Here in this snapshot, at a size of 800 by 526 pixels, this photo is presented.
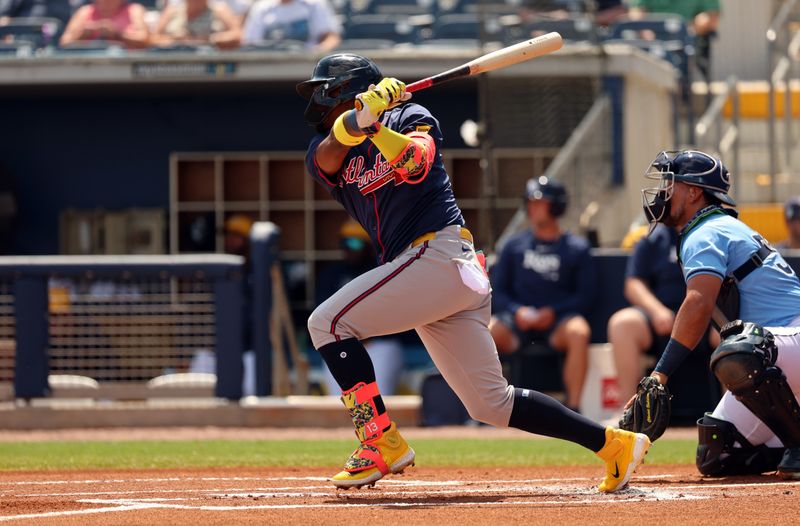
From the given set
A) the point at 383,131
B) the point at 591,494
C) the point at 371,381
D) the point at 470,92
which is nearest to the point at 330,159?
the point at 383,131

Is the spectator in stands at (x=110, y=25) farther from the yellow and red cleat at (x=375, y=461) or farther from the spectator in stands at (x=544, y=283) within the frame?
the yellow and red cleat at (x=375, y=461)

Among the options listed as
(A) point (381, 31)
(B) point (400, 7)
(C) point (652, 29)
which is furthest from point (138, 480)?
(B) point (400, 7)

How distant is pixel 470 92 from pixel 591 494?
844cm

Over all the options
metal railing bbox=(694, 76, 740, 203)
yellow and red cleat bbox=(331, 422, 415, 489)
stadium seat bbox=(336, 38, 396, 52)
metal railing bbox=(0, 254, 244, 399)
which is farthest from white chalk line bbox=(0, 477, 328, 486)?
stadium seat bbox=(336, 38, 396, 52)

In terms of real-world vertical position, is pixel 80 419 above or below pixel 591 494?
below

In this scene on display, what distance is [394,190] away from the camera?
486cm

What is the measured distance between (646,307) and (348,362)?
4.51m

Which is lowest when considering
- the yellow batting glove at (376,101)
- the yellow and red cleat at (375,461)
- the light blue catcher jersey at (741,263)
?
the yellow and red cleat at (375,461)

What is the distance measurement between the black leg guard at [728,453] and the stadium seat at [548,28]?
5.57 metres

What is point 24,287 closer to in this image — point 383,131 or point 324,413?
point 324,413

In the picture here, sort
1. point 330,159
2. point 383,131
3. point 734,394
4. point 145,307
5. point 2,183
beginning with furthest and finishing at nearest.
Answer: point 2,183 < point 145,307 < point 734,394 < point 330,159 < point 383,131

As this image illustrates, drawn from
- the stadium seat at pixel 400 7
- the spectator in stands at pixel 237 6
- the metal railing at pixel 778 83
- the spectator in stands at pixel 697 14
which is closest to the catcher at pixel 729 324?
the metal railing at pixel 778 83

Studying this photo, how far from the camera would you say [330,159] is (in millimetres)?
4816

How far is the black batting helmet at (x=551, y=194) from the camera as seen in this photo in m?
9.34
